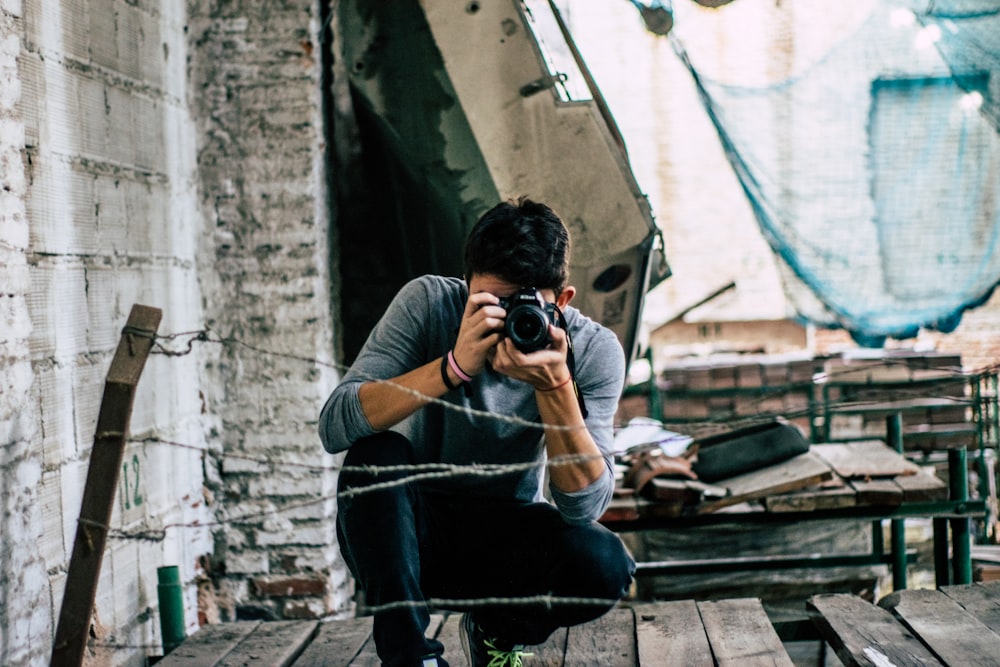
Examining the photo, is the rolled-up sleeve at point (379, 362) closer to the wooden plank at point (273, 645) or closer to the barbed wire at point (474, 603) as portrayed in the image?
the barbed wire at point (474, 603)

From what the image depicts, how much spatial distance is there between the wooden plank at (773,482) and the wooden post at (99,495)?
1.81 m

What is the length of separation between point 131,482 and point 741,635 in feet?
4.87

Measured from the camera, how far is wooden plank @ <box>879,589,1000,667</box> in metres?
2.07

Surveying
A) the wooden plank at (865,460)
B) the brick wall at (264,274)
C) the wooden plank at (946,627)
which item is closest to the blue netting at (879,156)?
the wooden plank at (865,460)

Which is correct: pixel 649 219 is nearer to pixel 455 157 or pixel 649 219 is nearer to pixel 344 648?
pixel 455 157

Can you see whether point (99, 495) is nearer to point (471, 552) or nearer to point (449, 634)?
point (471, 552)

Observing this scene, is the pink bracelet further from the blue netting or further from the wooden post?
the blue netting

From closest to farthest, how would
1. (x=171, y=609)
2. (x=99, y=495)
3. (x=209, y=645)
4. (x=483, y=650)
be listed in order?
(x=99, y=495) → (x=483, y=650) → (x=209, y=645) → (x=171, y=609)

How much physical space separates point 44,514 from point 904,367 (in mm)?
3827

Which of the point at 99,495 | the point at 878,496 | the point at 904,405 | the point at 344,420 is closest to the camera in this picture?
the point at 99,495

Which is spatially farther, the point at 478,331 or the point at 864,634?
the point at 864,634

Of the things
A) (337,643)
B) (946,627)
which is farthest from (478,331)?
(946,627)

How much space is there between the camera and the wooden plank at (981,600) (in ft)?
7.59

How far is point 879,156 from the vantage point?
3.14 meters
